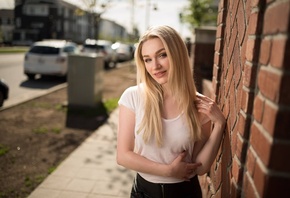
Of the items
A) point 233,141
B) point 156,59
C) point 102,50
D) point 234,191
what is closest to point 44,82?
point 102,50

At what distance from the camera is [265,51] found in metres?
1.17

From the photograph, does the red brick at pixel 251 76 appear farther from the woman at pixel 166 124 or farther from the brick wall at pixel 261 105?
the woman at pixel 166 124

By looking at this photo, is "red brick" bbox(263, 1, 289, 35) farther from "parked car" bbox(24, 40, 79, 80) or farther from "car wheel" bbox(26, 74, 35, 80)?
"car wheel" bbox(26, 74, 35, 80)

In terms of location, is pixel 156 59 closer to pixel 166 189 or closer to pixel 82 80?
pixel 166 189

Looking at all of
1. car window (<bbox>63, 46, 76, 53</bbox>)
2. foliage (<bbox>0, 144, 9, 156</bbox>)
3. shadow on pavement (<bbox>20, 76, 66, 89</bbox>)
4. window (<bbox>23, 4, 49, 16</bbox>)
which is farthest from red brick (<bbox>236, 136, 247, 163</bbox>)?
window (<bbox>23, 4, 49, 16</bbox>)

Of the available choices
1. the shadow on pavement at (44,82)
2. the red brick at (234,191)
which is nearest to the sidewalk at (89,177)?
the red brick at (234,191)

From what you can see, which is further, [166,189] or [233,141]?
[166,189]

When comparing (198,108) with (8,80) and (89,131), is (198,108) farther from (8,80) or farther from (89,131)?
(8,80)

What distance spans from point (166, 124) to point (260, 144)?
838 millimetres

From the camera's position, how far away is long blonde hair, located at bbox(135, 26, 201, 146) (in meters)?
1.88

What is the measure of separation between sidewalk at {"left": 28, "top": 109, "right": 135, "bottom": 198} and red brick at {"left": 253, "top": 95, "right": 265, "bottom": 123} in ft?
9.75

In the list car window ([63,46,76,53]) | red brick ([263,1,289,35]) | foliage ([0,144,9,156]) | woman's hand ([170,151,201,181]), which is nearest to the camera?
red brick ([263,1,289,35])

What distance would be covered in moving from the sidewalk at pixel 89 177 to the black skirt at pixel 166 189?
1897 mm

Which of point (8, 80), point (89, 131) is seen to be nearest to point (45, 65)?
point (8, 80)
